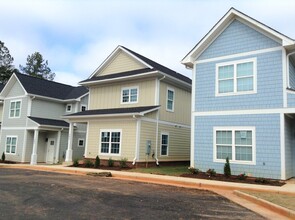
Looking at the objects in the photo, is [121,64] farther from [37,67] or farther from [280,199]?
[37,67]

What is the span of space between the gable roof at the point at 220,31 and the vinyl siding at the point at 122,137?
546 centimetres

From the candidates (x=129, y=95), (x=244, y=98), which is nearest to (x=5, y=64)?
(x=129, y=95)

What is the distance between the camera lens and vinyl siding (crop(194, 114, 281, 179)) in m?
13.1

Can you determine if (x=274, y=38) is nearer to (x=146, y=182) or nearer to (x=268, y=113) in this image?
(x=268, y=113)

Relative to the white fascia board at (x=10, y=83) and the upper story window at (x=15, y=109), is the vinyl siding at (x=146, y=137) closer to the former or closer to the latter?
the white fascia board at (x=10, y=83)

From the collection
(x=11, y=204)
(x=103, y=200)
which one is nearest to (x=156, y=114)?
(x=103, y=200)

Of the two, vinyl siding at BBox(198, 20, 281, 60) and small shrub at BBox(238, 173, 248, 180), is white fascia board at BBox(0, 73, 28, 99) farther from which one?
small shrub at BBox(238, 173, 248, 180)

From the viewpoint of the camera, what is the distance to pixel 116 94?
21.6 m

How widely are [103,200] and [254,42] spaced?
421 inches

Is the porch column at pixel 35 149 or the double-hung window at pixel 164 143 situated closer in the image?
the double-hung window at pixel 164 143

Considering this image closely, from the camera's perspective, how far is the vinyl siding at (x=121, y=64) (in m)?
21.6

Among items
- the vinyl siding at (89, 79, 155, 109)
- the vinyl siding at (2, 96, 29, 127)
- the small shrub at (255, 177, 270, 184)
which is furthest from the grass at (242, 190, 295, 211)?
the vinyl siding at (2, 96, 29, 127)

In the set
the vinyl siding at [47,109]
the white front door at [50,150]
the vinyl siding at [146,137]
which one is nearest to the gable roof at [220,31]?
the vinyl siding at [146,137]

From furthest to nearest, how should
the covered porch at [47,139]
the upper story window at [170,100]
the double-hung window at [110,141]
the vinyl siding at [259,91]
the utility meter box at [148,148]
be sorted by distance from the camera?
the covered porch at [47,139]
the upper story window at [170,100]
the double-hung window at [110,141]
the utility meter box at [148,148]
the vinyl siding at [259,91]
